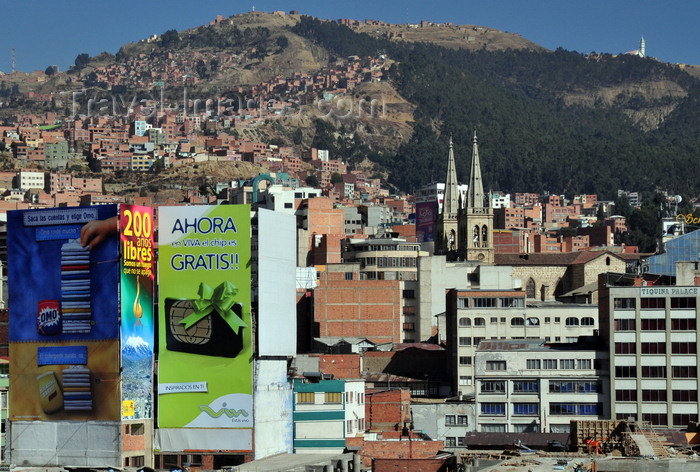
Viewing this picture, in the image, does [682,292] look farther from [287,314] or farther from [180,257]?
[180,257]

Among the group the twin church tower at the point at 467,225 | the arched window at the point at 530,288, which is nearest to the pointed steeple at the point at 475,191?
the twin church tower at the point at 467,225

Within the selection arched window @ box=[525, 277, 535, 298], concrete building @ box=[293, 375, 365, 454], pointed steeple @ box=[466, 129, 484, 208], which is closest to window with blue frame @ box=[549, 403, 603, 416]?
concrete building @ box=[293, 375, 365, 454]

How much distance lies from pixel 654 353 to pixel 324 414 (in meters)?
21.9

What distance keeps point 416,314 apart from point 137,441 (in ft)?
202

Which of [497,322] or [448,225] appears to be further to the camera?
[448,225]

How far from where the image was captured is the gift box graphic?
89562 mm

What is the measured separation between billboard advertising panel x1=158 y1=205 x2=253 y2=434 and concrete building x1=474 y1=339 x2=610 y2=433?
19.8m

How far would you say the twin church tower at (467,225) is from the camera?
568ft

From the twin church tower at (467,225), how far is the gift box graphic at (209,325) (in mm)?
81552

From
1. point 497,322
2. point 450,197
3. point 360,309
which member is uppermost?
point 450,197

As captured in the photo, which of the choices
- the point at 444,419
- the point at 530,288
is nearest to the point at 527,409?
the point at 444,419

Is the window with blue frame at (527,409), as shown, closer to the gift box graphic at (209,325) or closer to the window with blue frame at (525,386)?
the window with blue frame at (525,386)

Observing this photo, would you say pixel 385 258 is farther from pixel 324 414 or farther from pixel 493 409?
pixel 324 414

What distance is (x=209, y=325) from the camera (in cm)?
8969
